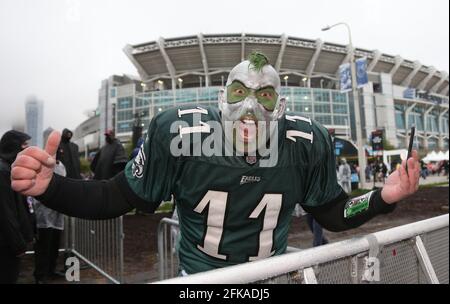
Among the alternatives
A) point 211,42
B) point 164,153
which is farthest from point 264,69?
point 211,42

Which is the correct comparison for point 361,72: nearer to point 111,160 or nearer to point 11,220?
point 111,160

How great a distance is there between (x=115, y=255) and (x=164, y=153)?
3.18 metres

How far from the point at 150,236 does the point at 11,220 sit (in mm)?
4518

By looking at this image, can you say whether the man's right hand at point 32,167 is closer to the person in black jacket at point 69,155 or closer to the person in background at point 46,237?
the person in background at point 46,237

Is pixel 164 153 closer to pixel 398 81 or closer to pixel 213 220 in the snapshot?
Result: pixel 213 220

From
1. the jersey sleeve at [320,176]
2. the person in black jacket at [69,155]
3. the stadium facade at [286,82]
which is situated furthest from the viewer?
the stadium facade at [286,82]

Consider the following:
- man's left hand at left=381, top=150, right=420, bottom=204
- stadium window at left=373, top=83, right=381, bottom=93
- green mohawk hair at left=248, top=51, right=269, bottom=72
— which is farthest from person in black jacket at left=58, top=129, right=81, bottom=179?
stadium window at left=373, top=83, right=381, bottom=93

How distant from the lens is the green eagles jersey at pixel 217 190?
1.94 metres

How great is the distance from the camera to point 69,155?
5016 mm

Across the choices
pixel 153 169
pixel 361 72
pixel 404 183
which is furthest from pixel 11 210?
pixel 361 72

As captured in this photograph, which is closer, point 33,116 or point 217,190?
point 33,116

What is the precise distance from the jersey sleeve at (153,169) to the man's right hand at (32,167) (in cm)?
44

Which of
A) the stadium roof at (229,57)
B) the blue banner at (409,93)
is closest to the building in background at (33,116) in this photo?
the stadium roof at (229,57)

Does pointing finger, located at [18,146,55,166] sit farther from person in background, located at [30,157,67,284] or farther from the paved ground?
the paved ground
